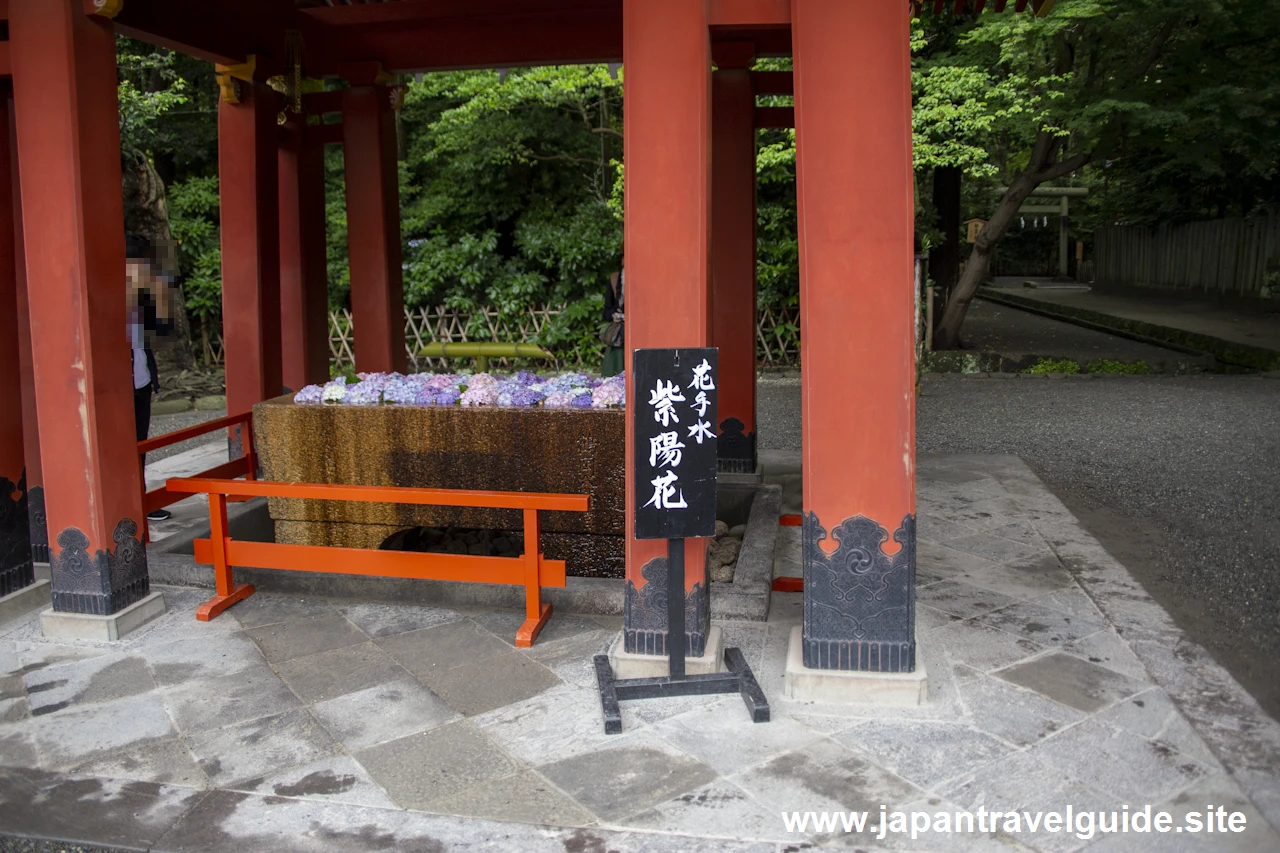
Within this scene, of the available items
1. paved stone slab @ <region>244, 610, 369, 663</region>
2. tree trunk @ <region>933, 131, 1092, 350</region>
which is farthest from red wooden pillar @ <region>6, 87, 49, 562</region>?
tree trunk @ <region>933, 131, 1092, 350</region>

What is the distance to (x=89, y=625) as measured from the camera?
15.6 ft

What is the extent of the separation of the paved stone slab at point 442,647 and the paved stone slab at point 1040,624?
8.27ft

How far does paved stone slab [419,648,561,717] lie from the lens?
4055mm

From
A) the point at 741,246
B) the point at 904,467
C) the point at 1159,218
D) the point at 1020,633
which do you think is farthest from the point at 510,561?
the point at 1159,218

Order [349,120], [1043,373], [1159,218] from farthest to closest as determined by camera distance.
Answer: [1159,218]
[1043,373]
[349,120]

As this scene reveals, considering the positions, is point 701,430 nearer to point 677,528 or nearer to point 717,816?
point 677,528

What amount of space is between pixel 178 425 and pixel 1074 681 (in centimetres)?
1121

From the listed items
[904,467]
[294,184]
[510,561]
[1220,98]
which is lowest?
[510,561]

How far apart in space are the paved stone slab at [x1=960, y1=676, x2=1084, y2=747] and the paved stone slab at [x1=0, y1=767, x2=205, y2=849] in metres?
3.01

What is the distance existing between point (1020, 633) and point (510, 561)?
2.59 meters

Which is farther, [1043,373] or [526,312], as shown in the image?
[526,312]

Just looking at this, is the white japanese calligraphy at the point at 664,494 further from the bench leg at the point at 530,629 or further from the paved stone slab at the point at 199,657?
the paved stone slab at the point at 199,657

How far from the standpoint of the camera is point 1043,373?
14453 mm

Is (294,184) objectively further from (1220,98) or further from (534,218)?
(1220,98)
